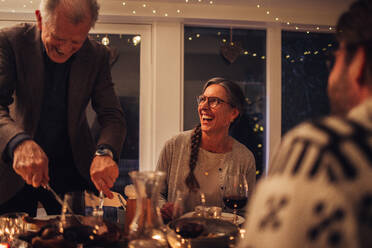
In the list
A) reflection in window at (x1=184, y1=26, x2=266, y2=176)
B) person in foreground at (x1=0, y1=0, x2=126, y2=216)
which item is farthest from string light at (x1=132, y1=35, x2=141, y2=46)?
person in foreground at (x1=0, y1=0, x2=126, y2=216)

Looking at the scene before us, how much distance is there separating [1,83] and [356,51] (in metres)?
1.51

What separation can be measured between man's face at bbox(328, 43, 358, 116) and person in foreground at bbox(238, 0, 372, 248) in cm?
10

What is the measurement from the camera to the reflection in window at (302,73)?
3.82 meters

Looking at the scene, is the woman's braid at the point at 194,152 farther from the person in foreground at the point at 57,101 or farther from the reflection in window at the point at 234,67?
the reflection in window at the point at 234,67

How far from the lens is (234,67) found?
3732 millimetres

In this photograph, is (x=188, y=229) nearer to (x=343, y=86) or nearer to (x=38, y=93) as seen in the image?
(x=343, y=86)

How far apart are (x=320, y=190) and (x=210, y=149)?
1.98 meters

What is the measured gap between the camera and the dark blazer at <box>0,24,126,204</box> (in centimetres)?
166

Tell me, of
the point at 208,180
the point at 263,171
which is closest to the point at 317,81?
the point at 263,171

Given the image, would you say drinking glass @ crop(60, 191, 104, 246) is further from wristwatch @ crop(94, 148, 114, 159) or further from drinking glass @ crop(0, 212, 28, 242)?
wristwatch @ crop(94, 148, 114, 159)

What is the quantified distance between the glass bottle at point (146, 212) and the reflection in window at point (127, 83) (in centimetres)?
267

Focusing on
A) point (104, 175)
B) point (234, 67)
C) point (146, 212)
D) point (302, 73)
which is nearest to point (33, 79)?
point (104, 175)

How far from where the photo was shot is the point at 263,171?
386 cm

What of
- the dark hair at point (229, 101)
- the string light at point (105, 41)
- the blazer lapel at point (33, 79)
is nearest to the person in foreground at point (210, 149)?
the dark hair at point (229, 101)
